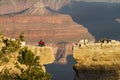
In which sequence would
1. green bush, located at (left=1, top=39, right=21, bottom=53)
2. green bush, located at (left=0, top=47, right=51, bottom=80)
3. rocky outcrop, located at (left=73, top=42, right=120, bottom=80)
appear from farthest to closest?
green bush, located at (left=1, top=39, right=21, bottom=53) < rocky outcrop, located at (left=73, top=42, right=120, bottom=80) < green bush, located at (left=0, top=47, right=51, bottom=80)

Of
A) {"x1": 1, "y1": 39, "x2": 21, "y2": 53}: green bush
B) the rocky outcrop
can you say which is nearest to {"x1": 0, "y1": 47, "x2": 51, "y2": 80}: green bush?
{"x1": 1, "y1": 39, "x2": 21, "y2": 53}: green bush

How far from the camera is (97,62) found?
23297 mm

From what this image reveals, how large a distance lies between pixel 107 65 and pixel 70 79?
15401cm

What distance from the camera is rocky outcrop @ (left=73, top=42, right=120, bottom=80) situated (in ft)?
75.4

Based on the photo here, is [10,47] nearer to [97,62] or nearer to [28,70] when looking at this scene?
[28,70]

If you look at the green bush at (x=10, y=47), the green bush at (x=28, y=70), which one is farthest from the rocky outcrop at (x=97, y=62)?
the green bush at (x=10, y=47)

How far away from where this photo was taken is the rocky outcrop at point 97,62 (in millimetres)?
22969

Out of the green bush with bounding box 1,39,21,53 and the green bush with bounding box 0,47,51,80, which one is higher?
the green bush with bounding box 1,39,21,53

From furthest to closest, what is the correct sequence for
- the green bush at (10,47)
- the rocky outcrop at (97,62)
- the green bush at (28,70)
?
the green bush at (10,47) < the rocky outcrop at (97,62) < the green bush at (28,70)

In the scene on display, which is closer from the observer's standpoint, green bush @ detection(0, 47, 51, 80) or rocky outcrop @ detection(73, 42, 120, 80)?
green bush @ detection(0, 47, 51, 80)

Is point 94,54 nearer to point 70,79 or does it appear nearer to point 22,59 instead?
point 22,59

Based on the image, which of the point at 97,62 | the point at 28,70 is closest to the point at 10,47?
the point at 28,70

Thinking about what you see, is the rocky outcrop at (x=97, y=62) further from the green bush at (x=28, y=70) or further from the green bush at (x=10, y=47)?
the green bush at (x=10, y=47)

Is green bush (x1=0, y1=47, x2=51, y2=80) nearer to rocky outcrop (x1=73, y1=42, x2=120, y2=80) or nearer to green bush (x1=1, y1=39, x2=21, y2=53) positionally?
green bush (x1=1, y1=39, x2=21, y2=53)
